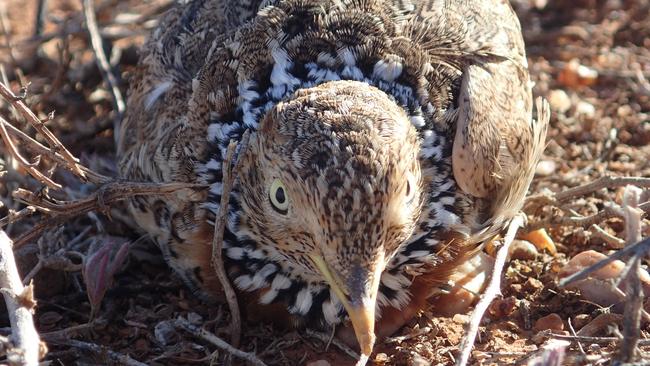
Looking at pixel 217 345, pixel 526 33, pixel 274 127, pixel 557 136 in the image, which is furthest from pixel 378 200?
pixel 526 33

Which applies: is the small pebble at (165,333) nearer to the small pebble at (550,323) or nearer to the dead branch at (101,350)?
the dead branch at (101,350)

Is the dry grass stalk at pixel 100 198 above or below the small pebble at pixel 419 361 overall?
above

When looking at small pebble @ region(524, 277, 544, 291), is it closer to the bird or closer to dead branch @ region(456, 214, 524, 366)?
dead branch @ region(456, 214, 524, 366)

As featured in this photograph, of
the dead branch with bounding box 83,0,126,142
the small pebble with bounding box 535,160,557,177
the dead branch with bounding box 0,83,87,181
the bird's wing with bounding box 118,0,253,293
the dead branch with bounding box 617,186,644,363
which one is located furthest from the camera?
the dead branch with bounding box 83,0,126,142

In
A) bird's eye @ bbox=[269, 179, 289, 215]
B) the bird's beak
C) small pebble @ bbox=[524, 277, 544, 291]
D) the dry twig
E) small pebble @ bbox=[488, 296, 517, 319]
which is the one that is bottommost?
small pebble @ bbox=[524, 277, 544, 291]

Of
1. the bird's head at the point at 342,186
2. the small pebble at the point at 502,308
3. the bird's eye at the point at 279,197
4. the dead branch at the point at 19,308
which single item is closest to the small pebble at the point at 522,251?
the small pebble at the point at 502,308

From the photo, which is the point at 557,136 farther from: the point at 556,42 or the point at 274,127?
the point at 274,127

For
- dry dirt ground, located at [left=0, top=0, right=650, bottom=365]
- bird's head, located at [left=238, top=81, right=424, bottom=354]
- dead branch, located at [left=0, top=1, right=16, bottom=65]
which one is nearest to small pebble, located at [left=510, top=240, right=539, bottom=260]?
dry dirt ground, located at [left=0, top=0, right=650, bottom=365]
